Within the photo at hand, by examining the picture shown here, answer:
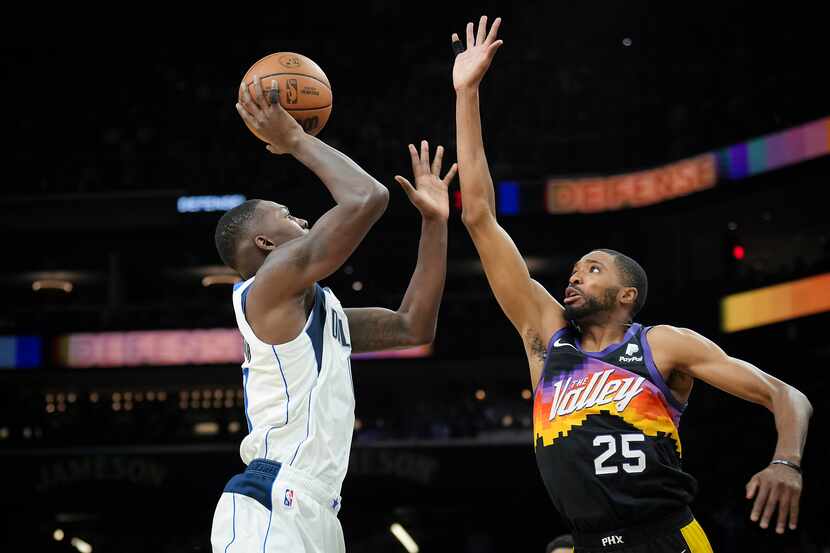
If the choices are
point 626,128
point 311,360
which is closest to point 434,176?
point 311,360

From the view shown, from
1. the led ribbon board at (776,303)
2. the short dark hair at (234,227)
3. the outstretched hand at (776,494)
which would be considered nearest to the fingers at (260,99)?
the short dark hair at (234,227)

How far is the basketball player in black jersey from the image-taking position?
3.79 metres

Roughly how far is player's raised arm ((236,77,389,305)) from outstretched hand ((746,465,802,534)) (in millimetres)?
1588

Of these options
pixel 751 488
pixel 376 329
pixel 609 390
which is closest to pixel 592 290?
pixel 609 390

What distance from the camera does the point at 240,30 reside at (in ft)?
78.5

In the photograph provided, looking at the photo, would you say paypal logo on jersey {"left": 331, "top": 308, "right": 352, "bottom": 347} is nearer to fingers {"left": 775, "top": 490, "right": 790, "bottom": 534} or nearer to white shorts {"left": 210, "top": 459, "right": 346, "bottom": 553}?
white shorts {"left": 210, "top": 459, "right": 346, "bottom": 553}

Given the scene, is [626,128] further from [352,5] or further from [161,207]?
[161,207]

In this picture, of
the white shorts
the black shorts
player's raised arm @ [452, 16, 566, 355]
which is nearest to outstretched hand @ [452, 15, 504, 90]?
player's raised arm @ [452, 16, 566, 355]

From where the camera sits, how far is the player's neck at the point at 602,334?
4.20m

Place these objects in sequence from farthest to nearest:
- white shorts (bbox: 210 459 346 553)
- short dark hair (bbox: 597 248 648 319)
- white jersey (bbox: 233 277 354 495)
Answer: short dark hair (bbox: 597 248 648 319), white jersey (bbox: 233 277 354 495), white shorts (bbox: 210 459 346 553)

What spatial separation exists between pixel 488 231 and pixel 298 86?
41.0 inches

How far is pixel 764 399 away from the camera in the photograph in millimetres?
3756

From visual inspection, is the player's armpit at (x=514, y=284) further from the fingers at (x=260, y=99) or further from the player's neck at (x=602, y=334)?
the fingers at (x=260, y=99)

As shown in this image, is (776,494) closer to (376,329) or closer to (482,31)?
(376,329)
